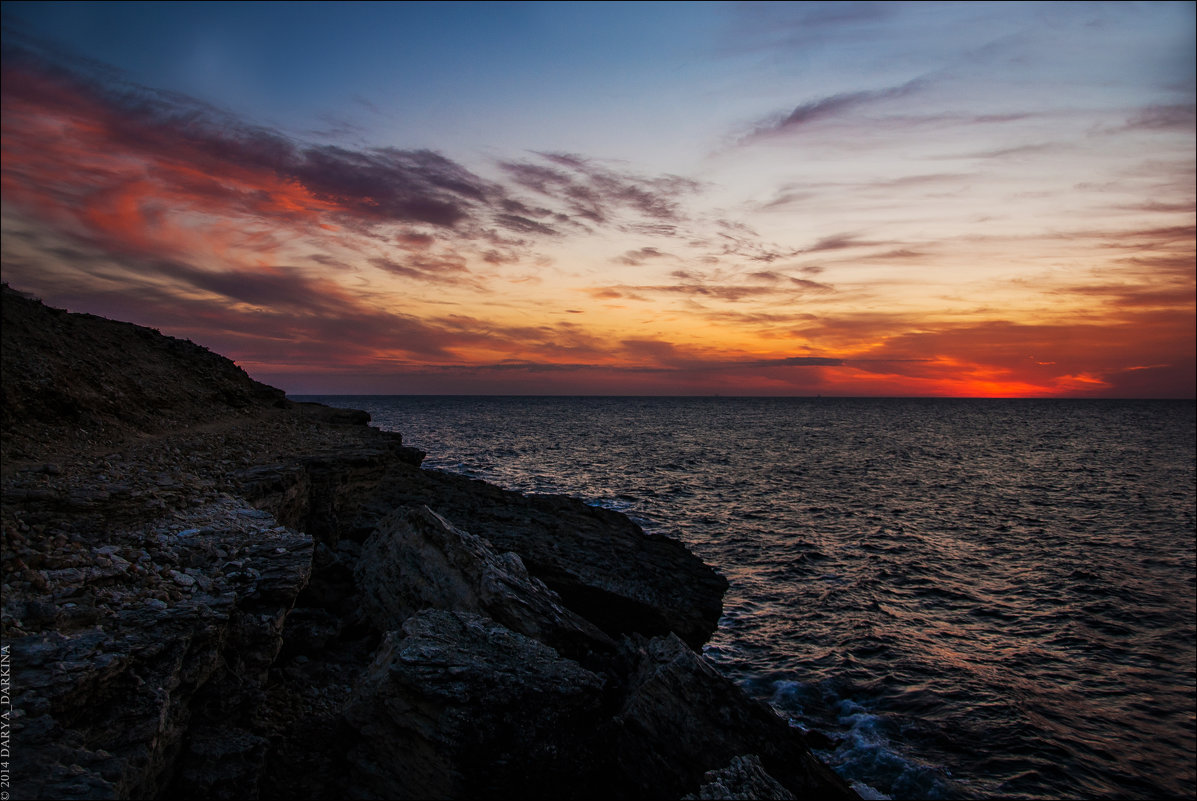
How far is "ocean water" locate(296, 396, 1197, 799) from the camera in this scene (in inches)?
578

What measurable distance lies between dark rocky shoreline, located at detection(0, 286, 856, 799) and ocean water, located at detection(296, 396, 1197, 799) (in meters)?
6.99

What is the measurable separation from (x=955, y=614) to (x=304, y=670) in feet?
75.6

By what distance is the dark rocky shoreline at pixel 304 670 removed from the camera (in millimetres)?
7379

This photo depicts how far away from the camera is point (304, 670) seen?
35.2ft

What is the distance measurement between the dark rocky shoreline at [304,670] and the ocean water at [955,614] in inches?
275

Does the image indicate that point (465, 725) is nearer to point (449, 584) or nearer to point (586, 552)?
point (449, 584)

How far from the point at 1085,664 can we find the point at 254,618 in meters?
23.9

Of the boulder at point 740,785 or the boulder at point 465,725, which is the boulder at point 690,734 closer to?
the boulder at point 740,785

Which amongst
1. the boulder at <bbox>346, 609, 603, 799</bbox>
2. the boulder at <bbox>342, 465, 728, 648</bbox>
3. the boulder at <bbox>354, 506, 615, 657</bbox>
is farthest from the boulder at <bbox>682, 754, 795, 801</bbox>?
the boulder at <bbox>342, 465, 728, 648</bbox>

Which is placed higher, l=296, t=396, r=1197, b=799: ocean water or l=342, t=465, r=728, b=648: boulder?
l=342, t=465, r=728, b=648: boulder

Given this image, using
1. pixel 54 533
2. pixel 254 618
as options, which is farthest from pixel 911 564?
pixel 54 533

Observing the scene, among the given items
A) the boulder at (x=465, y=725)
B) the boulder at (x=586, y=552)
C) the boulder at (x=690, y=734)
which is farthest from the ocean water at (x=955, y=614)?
the boulder at (x=465, y=725)

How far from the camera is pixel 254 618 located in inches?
384

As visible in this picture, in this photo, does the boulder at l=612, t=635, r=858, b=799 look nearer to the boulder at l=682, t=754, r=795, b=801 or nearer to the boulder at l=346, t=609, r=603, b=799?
the boulder at l=682, t=754, r=795, b=801
